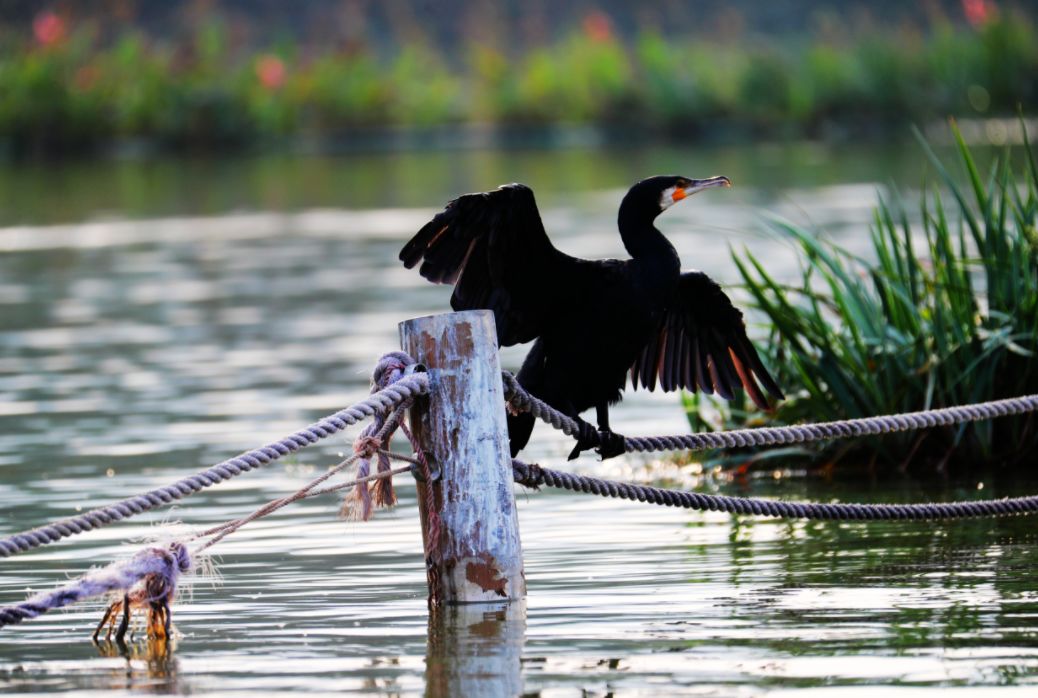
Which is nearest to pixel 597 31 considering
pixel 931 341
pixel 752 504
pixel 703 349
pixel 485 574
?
pixel 931 341

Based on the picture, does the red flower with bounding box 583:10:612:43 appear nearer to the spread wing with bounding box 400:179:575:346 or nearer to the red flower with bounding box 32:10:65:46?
the red flower with bounding box 32:10:65:46

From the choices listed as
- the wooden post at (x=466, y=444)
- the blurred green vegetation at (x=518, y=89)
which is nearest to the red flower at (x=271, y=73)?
the blurred green vegetation at (x=518, y=89)

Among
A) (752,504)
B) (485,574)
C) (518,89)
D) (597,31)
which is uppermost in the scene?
(597,31)

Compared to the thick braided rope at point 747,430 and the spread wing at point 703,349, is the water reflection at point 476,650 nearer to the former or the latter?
the thick braided rope at point 747,430

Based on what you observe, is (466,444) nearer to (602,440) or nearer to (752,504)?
(602,440)

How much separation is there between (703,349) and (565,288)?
67cm

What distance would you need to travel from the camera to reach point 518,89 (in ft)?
96.2

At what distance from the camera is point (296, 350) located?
424 inches

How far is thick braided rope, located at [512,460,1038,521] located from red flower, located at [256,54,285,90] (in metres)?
22.6

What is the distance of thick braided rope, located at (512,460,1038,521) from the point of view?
201 inches

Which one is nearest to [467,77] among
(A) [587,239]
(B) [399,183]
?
(B) [399,183]

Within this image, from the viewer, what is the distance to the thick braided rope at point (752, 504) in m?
5.11

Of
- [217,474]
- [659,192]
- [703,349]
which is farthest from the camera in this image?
[703,349]

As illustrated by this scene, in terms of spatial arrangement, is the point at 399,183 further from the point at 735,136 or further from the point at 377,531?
the point at 377,531
